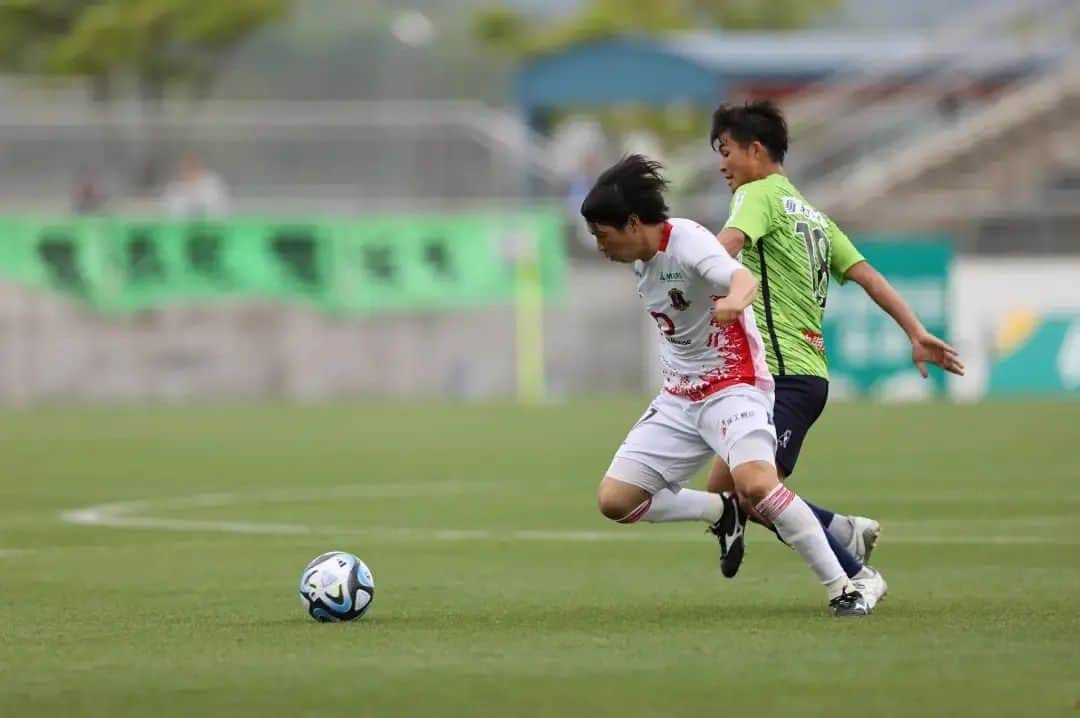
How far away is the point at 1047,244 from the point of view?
31.8m

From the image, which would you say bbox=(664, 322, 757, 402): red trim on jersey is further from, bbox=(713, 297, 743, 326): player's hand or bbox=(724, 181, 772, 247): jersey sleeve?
bbox=(713, 297, 743, 326): player's hand

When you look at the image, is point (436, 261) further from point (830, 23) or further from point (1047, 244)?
point (830, 23)

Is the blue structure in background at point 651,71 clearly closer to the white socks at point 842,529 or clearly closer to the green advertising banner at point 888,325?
the green advertising banner at point 888,325

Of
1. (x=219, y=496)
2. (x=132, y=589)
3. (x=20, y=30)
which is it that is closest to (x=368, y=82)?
(x=20, y=30)

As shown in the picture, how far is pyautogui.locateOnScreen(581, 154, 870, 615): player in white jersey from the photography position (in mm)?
8820

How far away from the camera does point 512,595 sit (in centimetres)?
991

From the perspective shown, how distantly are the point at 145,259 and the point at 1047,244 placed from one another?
512 inches

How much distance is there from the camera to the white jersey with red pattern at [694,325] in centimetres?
889

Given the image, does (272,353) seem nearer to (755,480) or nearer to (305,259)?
(305,259)

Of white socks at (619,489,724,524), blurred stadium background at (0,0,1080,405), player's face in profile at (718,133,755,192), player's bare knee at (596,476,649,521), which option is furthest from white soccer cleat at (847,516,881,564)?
blurred stadium background at (0,0,1080,405)

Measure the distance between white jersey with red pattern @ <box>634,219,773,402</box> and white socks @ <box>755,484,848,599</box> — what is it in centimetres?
57

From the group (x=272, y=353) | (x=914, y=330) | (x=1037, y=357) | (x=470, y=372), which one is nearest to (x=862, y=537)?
(x=914, y=330)

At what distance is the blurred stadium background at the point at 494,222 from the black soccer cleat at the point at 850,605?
20.5m

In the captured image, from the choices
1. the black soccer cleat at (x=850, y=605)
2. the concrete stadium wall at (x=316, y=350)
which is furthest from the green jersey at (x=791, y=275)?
the concrete stadium wall at (x=316, y=350)
